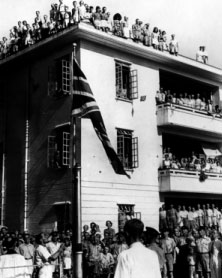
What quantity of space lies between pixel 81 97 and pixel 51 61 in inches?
403

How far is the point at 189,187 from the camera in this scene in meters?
21.1

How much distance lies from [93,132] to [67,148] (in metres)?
1.19

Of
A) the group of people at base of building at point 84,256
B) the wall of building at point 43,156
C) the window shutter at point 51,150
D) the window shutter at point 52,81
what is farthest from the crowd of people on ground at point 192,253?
the window shutter at point 52,81

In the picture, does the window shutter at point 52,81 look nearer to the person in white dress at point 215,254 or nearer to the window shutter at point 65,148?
the window shutter at point 65,148

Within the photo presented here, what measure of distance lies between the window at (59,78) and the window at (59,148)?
1.33 m

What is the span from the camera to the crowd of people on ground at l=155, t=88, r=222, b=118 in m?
21.4

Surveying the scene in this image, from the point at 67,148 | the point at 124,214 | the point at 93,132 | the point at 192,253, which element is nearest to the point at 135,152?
the point at 93,132

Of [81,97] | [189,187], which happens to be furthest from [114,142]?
→ [81,97]

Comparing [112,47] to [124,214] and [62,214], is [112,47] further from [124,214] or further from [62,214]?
[62,214]

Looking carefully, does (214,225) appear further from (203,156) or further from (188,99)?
(188,99)

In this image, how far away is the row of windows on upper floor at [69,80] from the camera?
19062mm

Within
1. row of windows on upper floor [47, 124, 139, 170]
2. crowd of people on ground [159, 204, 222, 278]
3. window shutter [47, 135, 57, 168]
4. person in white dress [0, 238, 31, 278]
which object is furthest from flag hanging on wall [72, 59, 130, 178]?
window shutter [47, 135, 57, 168]

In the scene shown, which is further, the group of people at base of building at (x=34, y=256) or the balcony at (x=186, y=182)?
the balcony at (x=186, y=182)

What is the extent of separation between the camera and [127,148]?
20.2 m
